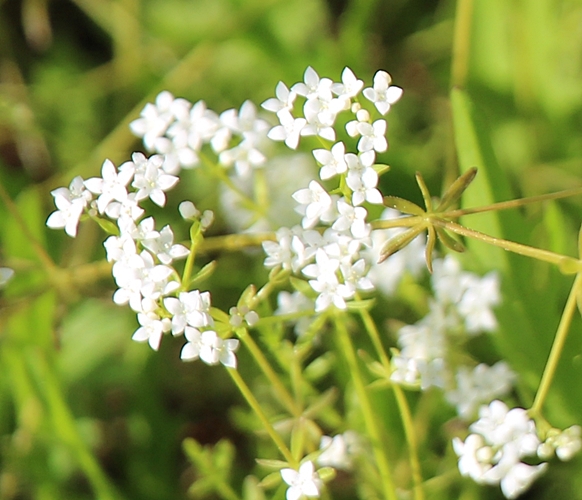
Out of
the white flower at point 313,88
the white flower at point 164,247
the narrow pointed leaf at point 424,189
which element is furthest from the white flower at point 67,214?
the narrow pointed leaf at point 424,189

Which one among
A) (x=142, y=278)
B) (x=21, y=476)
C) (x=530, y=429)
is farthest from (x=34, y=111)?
(x=530, y=429)

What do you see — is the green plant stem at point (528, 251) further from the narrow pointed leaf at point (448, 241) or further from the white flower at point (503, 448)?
the white flower at point (503, 448)

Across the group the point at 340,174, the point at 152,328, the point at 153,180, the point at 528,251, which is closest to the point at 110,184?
the point at 153,180

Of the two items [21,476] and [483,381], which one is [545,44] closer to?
[483,381]

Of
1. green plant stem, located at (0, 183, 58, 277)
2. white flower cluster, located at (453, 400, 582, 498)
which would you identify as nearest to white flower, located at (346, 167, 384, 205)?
white flower cluster, located at (453, 400, 582, 498)

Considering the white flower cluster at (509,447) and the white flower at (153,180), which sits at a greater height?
the white flower at (153,180)
